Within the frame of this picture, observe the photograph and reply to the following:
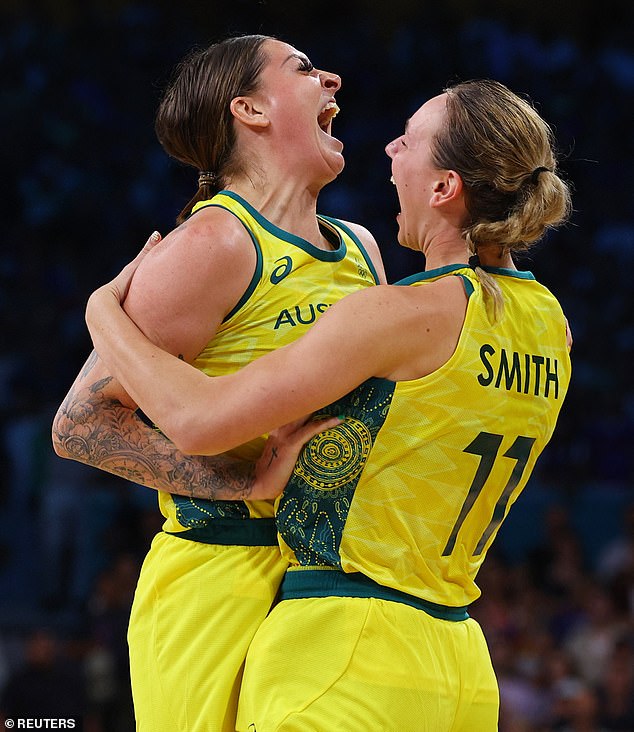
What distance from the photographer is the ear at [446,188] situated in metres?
2.32

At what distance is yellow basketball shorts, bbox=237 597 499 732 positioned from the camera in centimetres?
209

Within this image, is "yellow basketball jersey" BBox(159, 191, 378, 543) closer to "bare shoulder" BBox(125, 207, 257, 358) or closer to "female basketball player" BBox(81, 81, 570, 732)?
"bare shoulder" BBox(125, 207, 257, 358)

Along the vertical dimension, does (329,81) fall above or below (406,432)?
above

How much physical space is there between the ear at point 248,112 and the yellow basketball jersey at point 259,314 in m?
0.21

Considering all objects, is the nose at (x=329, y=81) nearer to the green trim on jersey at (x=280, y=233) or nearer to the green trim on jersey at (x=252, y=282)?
the green trim on jersey at (x=280, y=233)

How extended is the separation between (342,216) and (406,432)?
6.55 meters

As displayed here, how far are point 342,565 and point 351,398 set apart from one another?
318 mm

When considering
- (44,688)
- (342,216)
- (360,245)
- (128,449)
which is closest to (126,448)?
(128,449)

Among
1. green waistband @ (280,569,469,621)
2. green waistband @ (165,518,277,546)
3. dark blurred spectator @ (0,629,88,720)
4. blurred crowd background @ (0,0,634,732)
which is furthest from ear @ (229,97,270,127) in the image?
dark blurred spectator @ (0,629,88,720)

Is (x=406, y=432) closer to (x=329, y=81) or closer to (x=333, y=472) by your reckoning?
(x=333, y=472)

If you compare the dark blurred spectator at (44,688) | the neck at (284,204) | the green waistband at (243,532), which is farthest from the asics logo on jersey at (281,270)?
the dark blurred spectator at (44,688)

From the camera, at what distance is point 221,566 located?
95.6 inches

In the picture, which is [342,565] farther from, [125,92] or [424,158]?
[125,92]

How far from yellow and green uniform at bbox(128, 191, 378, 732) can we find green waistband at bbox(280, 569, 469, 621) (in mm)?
142
